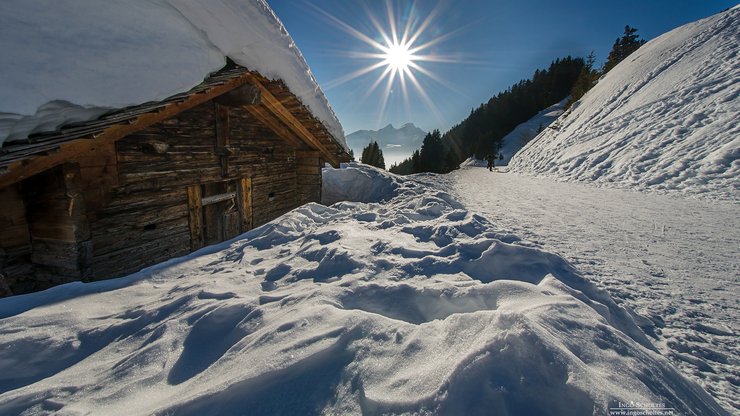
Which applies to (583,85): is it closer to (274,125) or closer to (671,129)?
(671,129)

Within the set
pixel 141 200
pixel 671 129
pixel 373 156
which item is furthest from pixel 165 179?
pixel 373 156

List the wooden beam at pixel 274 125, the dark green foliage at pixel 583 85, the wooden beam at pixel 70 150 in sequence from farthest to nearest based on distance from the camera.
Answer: the dark green foliage at pixel 583 85 < the wooden beam at pixel 274 125 < the wooden beam at pixel 70 150

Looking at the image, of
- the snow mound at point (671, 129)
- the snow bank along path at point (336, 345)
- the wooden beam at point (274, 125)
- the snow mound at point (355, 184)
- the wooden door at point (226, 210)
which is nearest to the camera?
the snow bank along path at point (336, 345)

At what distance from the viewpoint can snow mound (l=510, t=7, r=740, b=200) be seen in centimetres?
885

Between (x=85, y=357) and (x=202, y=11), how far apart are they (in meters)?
5.15

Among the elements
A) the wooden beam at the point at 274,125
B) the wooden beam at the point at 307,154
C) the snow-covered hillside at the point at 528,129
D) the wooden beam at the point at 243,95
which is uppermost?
the snow-covered hillside at the point at 528,129

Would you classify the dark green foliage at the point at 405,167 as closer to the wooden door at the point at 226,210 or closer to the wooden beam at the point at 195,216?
the wooden door at the point at 226,210

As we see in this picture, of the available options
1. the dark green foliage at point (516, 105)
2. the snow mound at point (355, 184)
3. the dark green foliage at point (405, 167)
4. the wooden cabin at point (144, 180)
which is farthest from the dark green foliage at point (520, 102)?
the wooden cabin at point (144, 180)

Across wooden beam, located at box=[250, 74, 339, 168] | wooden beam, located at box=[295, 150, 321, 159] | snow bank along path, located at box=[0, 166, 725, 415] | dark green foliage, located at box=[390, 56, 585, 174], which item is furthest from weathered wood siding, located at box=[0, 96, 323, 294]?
dark green foliage, located at box=[390, 56, 585, 174]

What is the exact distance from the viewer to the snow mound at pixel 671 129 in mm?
8852

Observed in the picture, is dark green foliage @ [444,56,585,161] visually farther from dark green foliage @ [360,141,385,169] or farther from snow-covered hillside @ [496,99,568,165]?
dark green foliage @ [360,141,385,169]

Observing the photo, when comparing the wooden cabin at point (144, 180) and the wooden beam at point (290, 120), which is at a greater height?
the wooden beam at point (290, 120)

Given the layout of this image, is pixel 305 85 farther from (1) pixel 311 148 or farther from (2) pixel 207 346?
(2) pixel 207 346

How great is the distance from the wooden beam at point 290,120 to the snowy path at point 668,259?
14.0 ft
